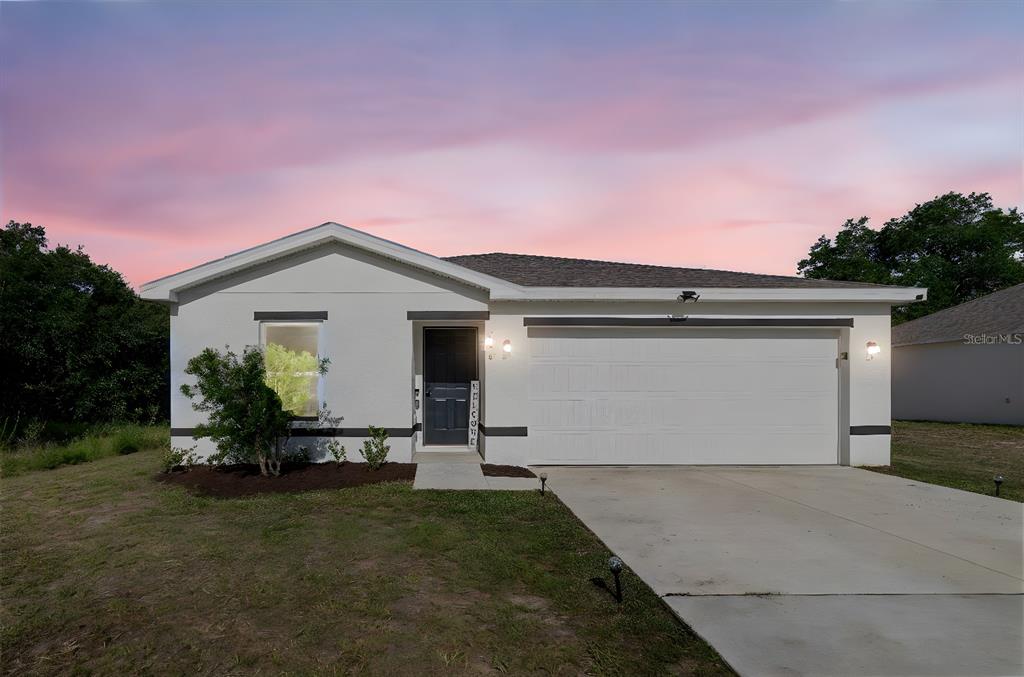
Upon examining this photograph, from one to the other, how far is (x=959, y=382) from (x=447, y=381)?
1921 centimetres

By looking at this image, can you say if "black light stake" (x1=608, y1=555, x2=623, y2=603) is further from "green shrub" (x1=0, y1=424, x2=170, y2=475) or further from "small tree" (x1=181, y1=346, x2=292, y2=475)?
"green shrub" (x1=0, y1=424, x2=170, y2=475)

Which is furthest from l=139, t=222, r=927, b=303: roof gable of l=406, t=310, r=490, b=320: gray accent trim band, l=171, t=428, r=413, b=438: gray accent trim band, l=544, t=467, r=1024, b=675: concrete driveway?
l=544, t=467, r=1024, b=675: concrete driveway

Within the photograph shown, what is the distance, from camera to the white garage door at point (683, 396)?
9.37 m

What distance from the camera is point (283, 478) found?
7895 mm

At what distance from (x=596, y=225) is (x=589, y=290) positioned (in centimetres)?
658

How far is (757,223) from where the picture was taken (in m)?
16.4

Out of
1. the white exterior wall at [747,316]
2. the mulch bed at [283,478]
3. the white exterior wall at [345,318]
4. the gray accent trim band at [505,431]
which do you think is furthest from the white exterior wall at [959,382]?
the mulch bed at [283,478]

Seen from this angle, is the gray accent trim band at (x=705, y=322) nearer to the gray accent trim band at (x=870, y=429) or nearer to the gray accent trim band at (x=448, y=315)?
the gray accent trim band at (x=448, y=315)

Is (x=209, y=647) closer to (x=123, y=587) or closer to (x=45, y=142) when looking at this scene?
(x=123, y=587)

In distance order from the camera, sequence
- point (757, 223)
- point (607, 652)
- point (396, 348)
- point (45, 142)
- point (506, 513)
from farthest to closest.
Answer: point (757, 223), point (45, 142), point (396, 348), point (506, 513), point (607, 652)

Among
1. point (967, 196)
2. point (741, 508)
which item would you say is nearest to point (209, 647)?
point (741, 508)

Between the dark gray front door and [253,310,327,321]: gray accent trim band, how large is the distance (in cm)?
205

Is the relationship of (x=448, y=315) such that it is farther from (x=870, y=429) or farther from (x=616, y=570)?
(x=870, y=429)

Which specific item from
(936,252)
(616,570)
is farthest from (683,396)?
(936,252)
